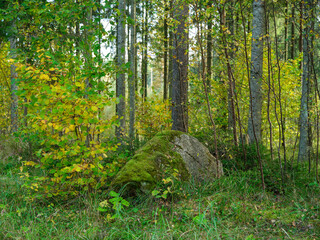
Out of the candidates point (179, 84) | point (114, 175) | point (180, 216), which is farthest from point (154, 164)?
point (179, 84)

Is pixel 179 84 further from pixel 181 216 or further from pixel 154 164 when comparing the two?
pixel 181 216

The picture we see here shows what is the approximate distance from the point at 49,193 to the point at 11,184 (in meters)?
1.37

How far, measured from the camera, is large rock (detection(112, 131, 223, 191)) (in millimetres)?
3617

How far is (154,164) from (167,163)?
28cm

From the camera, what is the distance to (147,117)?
8.59 metres

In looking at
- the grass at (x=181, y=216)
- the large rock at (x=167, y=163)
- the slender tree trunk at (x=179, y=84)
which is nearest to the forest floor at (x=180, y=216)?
the grass at (x=181, y=216)

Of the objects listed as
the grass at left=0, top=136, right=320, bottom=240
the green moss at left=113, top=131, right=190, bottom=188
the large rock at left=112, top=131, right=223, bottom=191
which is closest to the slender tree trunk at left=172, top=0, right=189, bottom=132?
the large rock at left=112, top=131, right=223, bottom=191

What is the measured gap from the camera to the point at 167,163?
4148mm

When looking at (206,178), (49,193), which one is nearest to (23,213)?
(49,193)

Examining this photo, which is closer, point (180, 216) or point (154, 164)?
point (180, 216)

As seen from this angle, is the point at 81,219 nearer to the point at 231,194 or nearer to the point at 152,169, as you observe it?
the point at 152,169

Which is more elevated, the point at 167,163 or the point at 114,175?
the point at 167,163

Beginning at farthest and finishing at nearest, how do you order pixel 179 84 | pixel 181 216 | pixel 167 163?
pixel 179 84 → pixel 167 163 → pixel 181 216

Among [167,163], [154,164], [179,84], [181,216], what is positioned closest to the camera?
[181,216]
